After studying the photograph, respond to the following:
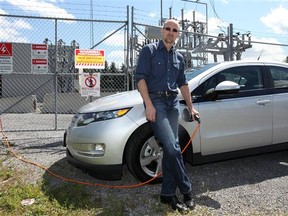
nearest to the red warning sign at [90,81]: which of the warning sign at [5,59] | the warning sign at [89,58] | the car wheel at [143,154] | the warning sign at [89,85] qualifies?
the warning sign at [89,85]

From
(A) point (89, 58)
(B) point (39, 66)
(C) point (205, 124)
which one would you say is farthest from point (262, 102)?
(B) point (39, 66)

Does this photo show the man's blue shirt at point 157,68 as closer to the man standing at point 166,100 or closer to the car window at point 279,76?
the man standing at point 166,100

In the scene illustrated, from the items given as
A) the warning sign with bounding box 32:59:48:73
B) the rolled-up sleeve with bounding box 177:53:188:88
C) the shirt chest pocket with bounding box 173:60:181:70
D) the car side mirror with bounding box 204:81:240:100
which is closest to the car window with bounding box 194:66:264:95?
the car side mirror with bounding box 204:81:240:100

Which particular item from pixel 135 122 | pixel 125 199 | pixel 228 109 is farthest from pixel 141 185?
pixel 228 109

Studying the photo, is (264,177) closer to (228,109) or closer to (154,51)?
(228,109)

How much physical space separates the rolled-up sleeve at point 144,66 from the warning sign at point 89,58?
13.7 ft

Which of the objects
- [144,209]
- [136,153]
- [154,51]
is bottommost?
[144,209]

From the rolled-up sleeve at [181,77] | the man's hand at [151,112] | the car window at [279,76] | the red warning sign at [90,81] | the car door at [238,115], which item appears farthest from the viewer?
the red warning sign at [90,81]

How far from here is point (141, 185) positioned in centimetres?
432

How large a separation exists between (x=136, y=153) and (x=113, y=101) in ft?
2.51

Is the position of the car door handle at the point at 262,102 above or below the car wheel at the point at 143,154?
above

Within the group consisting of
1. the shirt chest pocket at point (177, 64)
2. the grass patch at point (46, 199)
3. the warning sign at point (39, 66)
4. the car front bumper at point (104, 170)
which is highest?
the warning sign at point (39, 66)

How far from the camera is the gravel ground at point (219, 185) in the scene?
3.76 m

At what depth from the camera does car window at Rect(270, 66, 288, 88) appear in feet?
16.5
